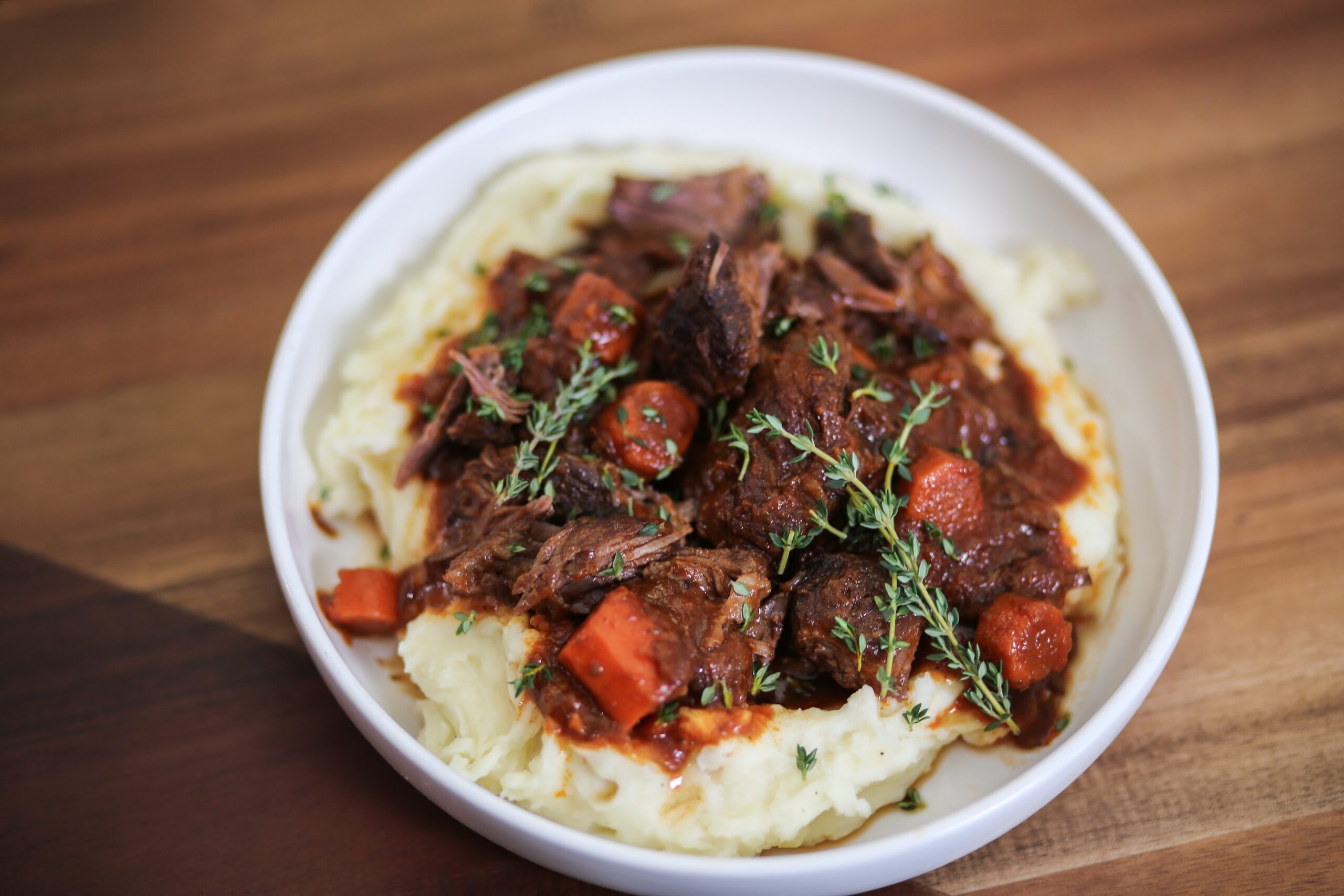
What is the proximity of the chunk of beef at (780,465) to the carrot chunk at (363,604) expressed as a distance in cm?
131

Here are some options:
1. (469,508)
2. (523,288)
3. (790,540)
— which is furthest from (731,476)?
(523,288)

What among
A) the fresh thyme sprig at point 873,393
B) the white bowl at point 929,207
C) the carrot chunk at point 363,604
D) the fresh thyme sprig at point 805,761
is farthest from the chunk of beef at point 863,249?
the carrot chunk at point 363,604

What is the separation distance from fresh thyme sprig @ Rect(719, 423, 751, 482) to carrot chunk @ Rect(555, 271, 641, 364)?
0.70 metres

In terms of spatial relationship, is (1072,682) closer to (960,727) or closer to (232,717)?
(960,727)

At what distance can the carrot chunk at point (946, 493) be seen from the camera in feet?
12.1

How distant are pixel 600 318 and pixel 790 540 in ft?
4.37

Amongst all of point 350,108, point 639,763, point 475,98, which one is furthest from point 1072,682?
point 350,108

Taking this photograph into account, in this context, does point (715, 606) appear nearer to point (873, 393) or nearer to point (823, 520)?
point (823, 520)

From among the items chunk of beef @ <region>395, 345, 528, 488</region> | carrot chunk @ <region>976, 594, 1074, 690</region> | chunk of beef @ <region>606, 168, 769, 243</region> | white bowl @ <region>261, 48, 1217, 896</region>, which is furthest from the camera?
chunk of beef @ <region>606, 168, 769, 243</region>

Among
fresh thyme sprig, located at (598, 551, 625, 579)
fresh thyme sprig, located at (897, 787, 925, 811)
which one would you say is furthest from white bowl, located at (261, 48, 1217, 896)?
fresh thyme sprig, located at (598, 551, 625, 579)

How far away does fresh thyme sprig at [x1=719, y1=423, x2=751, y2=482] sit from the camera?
371cm

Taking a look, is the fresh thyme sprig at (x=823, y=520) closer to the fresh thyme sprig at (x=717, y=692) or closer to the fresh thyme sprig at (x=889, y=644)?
the fresh thyme sprig at (x=889, y=644)

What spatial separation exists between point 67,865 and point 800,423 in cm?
331

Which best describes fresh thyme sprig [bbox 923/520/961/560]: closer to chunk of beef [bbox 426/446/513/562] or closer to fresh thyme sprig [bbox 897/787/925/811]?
fresh thyme sprig [bbox 897/787/925/811]
